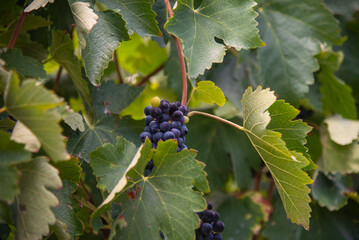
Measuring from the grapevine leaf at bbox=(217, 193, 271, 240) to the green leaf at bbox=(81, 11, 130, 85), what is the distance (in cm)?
95

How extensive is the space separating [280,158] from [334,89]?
2.67 ft

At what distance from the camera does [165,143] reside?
813 millimetres

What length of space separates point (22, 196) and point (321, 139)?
1232mm

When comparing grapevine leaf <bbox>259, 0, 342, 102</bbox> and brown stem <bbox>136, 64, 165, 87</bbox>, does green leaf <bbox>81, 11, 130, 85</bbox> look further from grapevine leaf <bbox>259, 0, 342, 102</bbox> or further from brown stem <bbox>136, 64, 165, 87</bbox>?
brown stem <bbox>136, 64, 165, 87</bbox>

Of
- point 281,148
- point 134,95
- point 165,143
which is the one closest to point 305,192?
point 281,148

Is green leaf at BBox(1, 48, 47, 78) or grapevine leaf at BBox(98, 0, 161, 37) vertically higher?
grapevine leaf at BBox(98, 0, 161, 37)

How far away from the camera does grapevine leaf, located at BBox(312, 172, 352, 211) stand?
1.45m

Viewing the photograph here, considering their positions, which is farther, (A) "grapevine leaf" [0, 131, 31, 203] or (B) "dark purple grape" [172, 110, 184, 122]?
(B) "dark purple grape" [172, 110, 184, 122]

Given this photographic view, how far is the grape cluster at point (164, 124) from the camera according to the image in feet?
2.85

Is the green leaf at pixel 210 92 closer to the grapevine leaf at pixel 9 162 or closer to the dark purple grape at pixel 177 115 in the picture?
the dark purple grape at pixel 177 115

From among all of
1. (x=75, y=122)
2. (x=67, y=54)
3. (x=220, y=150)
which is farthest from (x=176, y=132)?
(x=220, y=150)

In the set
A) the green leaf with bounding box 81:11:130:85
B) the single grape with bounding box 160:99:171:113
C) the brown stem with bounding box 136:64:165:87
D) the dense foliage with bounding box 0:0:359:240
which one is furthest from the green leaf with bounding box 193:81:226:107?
the brown stem with bounding box 136:64:165:87

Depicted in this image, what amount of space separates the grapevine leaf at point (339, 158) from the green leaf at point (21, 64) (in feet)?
3.68

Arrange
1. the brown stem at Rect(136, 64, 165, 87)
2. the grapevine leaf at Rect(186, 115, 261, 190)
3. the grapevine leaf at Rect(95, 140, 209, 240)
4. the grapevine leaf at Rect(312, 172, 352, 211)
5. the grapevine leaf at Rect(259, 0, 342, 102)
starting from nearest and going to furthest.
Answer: the grapevine leaf at Rect(95, 140, 209, 240), the grapevine leaf at Rect(259, 0, 342, 102), the grapevine leaf at Rect(312, 172, 352, 211), the grapevine leaf at Rect(186, 115, 261, 190), the brown stem at Rect(136, 64, 165, 87)
